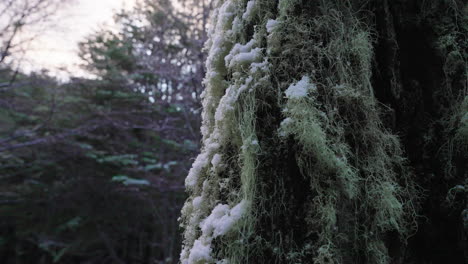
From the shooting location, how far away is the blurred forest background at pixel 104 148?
645 cm

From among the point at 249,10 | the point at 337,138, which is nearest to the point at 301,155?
the point at 337,138

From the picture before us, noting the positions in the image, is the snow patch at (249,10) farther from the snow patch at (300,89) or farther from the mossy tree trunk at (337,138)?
the snow patch at (300,89)

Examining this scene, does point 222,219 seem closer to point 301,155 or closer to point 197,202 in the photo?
point 197,202

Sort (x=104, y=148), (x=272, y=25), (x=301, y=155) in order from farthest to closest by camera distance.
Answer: (x=104, y=148), (x=272, y=25), (x=301, y=155)

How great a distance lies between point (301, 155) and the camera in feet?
3.24

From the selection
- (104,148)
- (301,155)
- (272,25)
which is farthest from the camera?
(104,148)

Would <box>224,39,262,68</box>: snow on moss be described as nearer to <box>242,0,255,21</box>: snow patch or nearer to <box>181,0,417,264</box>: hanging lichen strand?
<box>181,0,417,264</box>: hanging lichen strand

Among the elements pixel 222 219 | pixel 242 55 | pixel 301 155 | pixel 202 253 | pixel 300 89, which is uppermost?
pixel 242 55

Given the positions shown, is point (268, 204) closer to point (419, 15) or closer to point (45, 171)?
point (419, 15)

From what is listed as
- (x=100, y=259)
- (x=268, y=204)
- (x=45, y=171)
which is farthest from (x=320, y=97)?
(x=100, y=259)

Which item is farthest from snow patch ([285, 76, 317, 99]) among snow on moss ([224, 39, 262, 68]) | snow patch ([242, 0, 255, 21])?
snow patch ([242, 0, 255, 21])

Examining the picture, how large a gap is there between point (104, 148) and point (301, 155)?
872 cm

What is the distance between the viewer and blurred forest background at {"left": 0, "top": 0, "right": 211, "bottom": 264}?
645 centimetres

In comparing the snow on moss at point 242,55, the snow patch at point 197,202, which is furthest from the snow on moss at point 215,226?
the snow on moss at point 242,55
